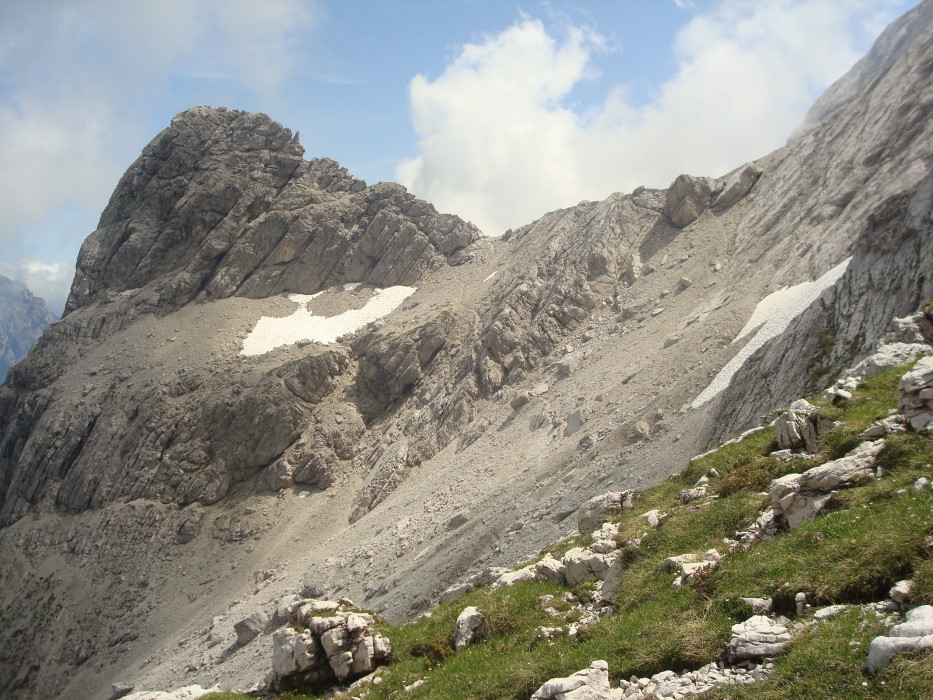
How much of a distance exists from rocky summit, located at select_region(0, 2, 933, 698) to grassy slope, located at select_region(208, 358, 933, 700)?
2.54ft

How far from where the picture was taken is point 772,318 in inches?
1454

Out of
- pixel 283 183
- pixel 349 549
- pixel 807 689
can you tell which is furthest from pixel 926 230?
pixel 283 183

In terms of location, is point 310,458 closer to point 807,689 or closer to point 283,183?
point 283,183

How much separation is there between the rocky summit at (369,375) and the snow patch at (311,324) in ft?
1.32

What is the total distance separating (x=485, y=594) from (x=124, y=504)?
190ft

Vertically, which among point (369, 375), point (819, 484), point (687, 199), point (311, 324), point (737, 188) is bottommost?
point (819, 484)

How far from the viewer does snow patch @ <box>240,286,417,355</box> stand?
7550cm

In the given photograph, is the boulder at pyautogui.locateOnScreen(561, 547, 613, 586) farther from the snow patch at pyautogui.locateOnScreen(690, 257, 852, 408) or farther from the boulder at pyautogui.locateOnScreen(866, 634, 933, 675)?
the snow patch at pyautogui.locateOnScreen(690, 257, 852, 408)

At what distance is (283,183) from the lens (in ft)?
295

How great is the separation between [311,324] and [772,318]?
55.4m

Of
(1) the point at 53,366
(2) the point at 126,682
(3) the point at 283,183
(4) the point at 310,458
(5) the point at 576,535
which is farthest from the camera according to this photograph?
(3) the point at 283,183

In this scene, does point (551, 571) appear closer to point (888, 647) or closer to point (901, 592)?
point (901, 592)

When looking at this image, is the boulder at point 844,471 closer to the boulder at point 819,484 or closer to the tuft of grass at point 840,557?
the boulder at point 819,484

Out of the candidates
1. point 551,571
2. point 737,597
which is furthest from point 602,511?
point 737,597
